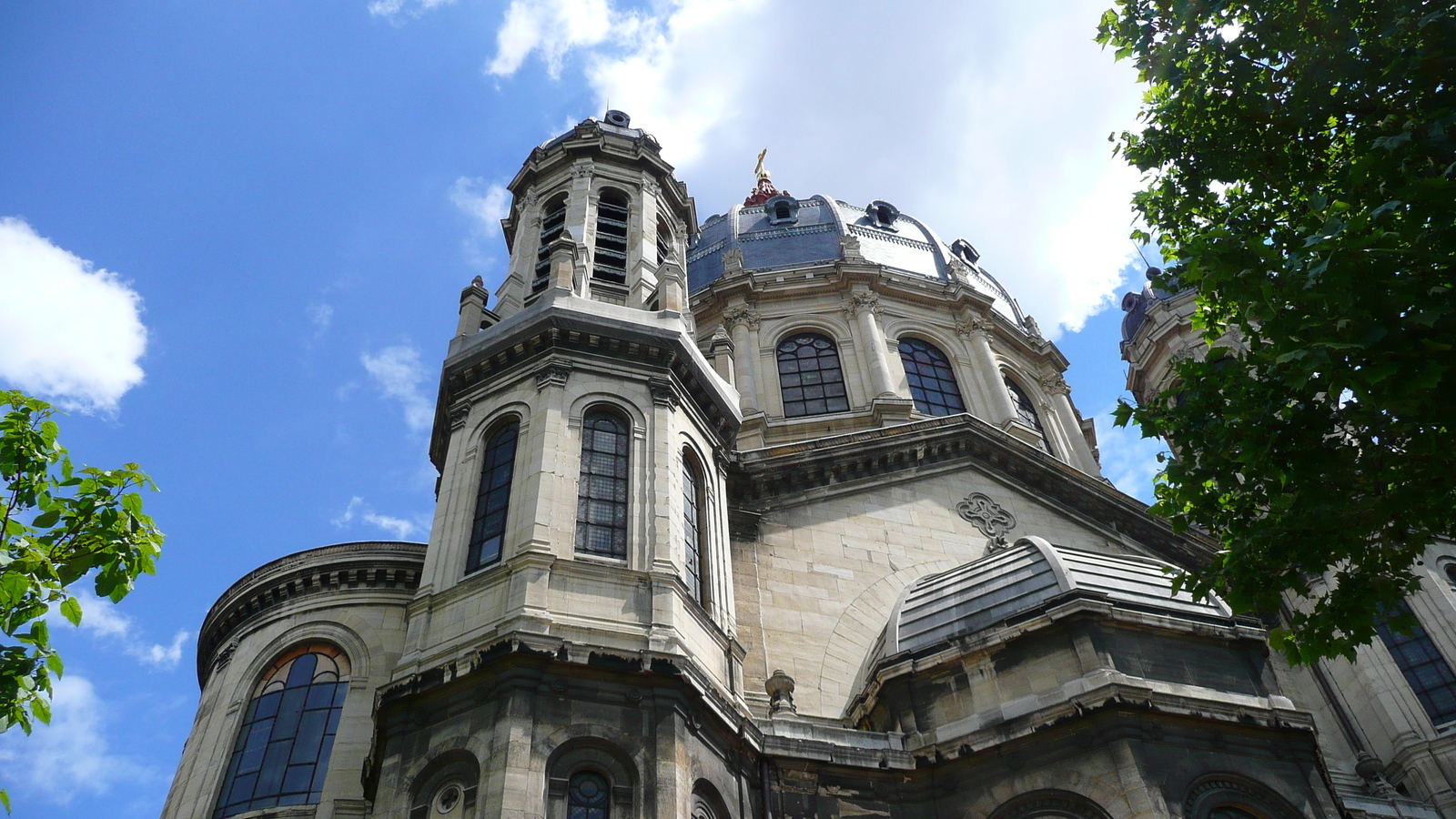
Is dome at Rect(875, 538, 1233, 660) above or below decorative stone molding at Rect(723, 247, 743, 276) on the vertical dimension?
below

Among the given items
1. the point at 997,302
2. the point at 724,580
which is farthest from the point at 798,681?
the point at 997,302

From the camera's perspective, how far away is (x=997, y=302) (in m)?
40.8

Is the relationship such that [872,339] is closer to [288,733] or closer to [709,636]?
[709,636]

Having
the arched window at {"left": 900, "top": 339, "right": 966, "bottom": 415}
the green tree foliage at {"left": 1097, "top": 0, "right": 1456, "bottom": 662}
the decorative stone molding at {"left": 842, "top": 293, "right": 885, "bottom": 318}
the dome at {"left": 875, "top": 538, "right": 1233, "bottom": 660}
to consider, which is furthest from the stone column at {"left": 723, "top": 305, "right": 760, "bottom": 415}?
the green tree foliage at {"left": 1097, "top": 0, "right": 1456, "bottom": 662}

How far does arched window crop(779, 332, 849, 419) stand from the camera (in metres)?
33.5

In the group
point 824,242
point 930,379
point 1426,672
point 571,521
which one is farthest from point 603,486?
point 824,242

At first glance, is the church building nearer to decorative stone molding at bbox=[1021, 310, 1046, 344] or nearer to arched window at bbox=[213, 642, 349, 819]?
arched window at bbox=[213, 642, 349, 819]

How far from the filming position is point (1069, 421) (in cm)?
3631

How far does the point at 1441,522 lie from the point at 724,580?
34.6 ft

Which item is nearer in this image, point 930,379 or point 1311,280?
point 1311,280

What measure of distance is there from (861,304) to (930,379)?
10.5 ft

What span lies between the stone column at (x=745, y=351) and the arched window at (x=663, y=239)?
6350 mm

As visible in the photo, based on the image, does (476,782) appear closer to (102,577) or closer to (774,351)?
(102,577)

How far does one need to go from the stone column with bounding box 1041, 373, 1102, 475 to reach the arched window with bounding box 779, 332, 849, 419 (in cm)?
717
